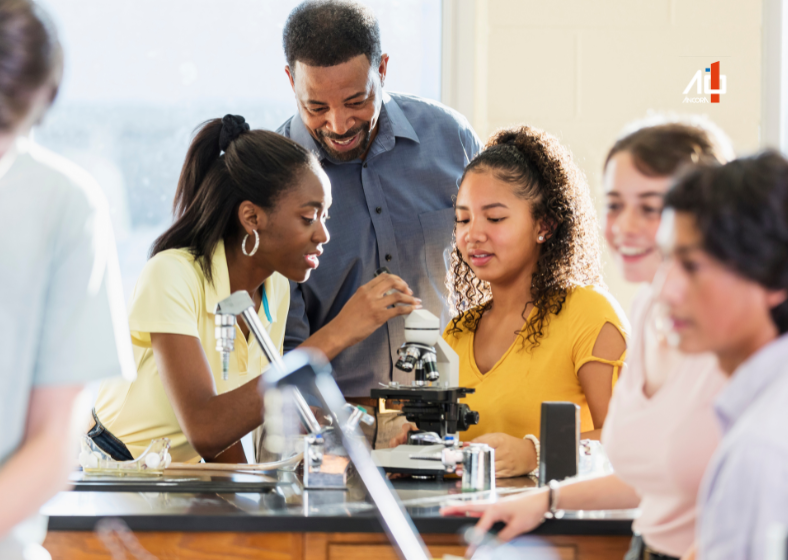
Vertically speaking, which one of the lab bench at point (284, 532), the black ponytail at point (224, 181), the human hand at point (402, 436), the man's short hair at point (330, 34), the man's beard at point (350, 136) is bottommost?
the lab bench at point (284, 532)

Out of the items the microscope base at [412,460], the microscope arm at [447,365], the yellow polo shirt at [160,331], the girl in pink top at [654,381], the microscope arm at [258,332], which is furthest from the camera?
the yellow polo shirt at [160,331]

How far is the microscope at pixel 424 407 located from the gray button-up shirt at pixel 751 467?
84cm

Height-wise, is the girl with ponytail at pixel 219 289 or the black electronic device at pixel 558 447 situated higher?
the girl with ponytail at pixel 219 289

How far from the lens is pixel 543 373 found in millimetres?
1777

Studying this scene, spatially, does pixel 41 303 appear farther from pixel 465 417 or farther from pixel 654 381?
pixel 465 417

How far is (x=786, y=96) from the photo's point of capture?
259 cm

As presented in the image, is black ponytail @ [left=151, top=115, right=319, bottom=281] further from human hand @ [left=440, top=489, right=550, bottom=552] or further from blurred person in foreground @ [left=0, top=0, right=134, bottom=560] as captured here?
blurred person in foreground @ [left=0, top=0, right=134, bottom=560]

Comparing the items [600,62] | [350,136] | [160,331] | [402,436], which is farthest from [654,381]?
[600,62]

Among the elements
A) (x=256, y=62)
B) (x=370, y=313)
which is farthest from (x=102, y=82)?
(x=370, y=313)

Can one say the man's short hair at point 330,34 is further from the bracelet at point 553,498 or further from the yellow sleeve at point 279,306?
the bracelet at point 553,498

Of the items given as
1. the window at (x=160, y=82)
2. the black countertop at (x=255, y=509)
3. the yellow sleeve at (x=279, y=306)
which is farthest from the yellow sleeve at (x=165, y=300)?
the window at (x=160, y=82)

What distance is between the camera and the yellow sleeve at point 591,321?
1756 millimetres

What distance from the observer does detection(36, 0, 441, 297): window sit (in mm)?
2682

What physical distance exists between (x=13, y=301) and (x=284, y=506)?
0.65m
